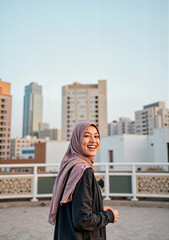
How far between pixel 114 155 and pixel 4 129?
297 feet

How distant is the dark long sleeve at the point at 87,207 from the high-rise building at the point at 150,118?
115 metres

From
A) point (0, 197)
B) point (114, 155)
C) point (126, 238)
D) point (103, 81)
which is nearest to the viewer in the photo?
point (126, 238)

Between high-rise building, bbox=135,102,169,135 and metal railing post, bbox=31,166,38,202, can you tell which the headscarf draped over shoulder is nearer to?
metal railing post, bbox=31,166,38,202

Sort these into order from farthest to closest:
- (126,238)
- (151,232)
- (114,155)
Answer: (114,155)
(151,232)
(126,238)

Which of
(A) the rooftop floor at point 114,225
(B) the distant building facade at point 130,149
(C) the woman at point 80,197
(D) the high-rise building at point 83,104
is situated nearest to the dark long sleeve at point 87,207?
(C) the woman at point 80,197

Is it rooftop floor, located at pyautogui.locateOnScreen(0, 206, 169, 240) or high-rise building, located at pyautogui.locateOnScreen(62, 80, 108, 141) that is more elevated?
high-rise building, located at pyautogui.locateOnScreen(62, 80, 108, 141)

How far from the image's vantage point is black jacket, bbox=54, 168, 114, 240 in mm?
1551

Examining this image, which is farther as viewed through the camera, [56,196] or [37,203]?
[37,203]

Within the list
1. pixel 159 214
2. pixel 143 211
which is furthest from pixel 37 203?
pixel 159 214

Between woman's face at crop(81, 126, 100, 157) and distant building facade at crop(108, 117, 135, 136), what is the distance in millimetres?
145349

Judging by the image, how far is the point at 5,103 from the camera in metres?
107

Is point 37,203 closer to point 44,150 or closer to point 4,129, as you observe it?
point 44,150

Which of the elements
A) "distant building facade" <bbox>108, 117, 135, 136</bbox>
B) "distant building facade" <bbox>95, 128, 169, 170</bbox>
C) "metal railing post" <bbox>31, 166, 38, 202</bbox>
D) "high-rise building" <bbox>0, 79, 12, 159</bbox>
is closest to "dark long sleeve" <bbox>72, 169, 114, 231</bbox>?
"metal railing post" <bbox>31, 166, 38, 202</bbox>

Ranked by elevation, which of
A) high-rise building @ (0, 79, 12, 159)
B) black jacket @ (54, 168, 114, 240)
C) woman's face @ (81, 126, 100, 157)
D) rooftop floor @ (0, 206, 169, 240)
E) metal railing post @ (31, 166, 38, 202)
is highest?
high-rise building @ (0, 79, 12, 159)
